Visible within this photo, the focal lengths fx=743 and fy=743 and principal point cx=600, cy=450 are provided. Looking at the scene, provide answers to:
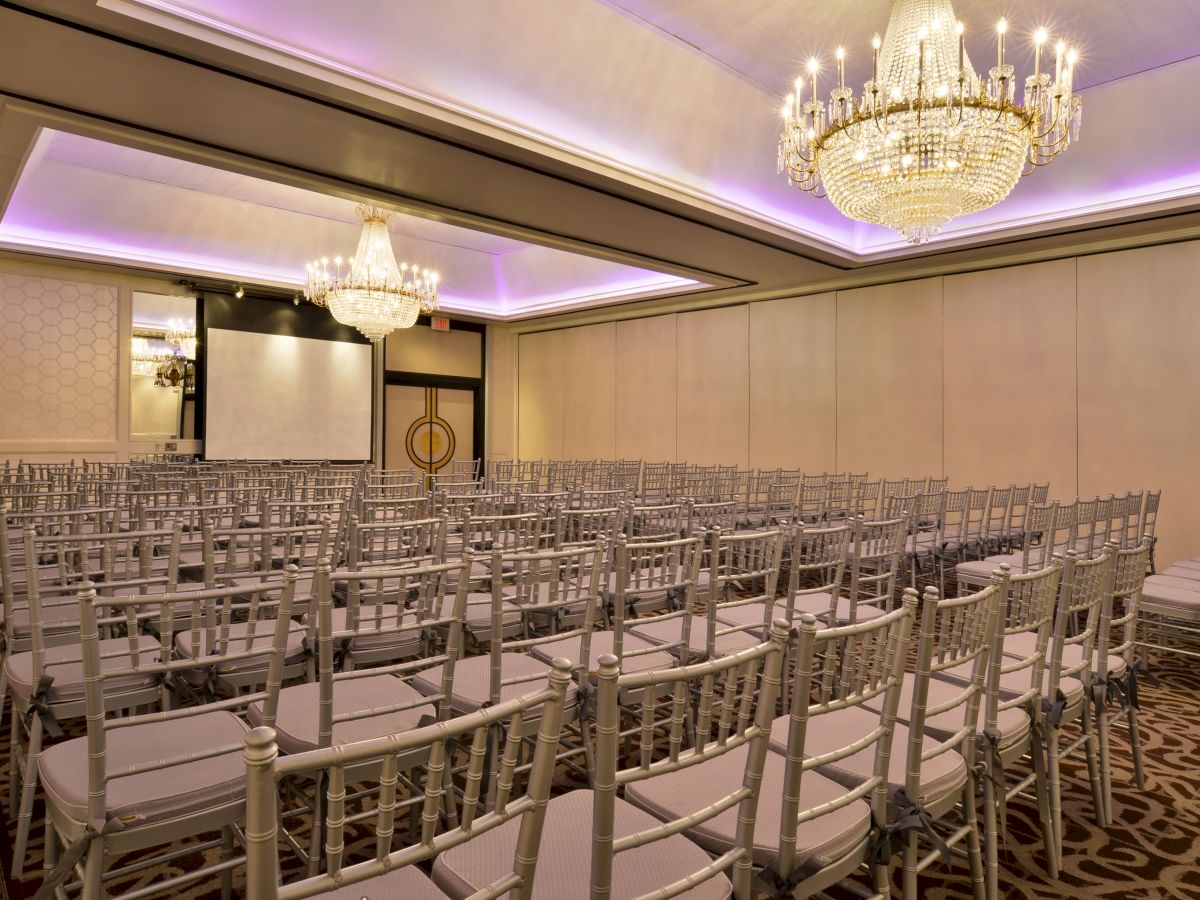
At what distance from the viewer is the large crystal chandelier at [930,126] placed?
3.87 metres

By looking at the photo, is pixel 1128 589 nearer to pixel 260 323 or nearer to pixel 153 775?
pixel 153 775

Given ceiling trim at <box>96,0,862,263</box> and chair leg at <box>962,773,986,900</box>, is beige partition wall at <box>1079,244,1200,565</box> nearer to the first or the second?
ceiling trim at <box>96,0,862,263</box>

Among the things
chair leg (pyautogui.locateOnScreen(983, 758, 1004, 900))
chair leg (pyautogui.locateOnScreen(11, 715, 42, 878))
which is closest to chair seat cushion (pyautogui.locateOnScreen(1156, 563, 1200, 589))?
chair leg (pyautogui.locateOnScreen(983, 758, 1004, 900))

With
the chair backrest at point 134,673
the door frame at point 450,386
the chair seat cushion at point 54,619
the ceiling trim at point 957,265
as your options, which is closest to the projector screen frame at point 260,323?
the door frame at point 450,386

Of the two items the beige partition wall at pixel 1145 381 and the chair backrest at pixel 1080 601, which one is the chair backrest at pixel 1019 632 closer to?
the chair backrest at pixel 1080 601

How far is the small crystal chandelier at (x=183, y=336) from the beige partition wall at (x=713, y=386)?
7.31 metres

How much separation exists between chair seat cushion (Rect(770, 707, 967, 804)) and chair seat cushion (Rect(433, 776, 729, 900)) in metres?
0.44

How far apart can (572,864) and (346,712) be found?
0.96 m

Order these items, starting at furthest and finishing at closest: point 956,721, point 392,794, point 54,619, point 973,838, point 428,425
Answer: point 428,425, point 54,619, point 956,721, point 973,838, point 392,794

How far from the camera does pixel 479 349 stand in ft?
47.6

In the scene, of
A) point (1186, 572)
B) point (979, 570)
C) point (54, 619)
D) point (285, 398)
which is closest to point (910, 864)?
point (54, 619)

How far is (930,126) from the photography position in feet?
12.8

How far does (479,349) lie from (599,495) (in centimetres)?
958

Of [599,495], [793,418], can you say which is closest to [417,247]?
[793,418]
